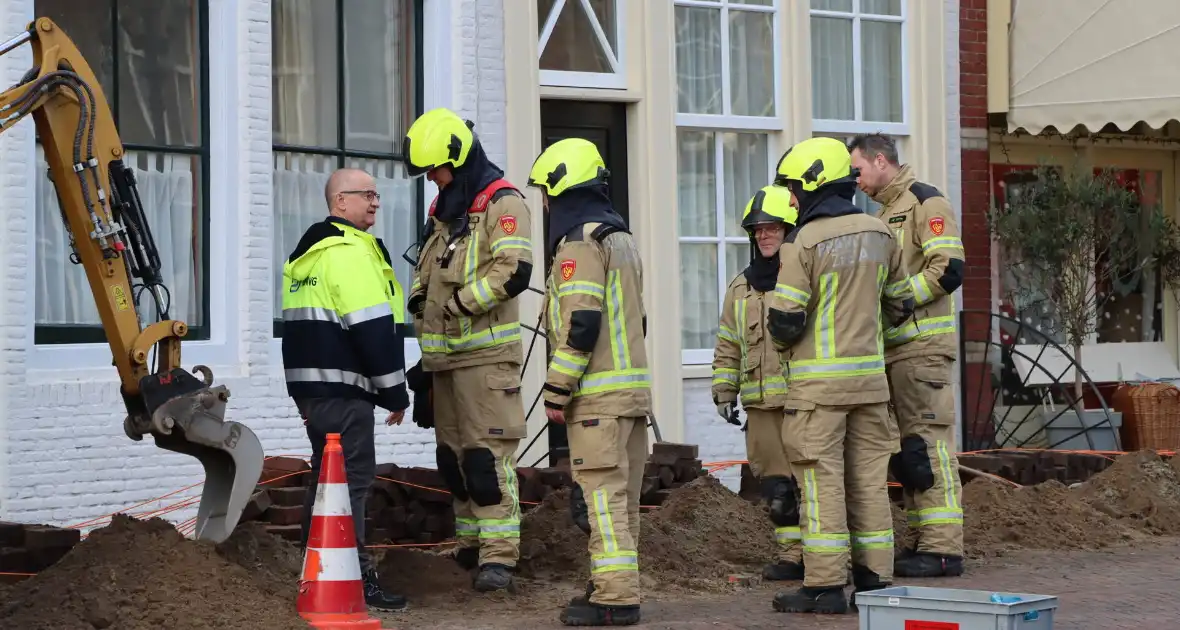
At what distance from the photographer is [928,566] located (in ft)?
29.1

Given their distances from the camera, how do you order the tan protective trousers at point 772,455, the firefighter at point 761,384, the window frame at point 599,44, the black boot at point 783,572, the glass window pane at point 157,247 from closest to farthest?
the firefighter at point 761,384 < the tan protective trousers at point 772,455 < the black boot at point 783,572 < the glass window pane at point 157,247 < the window frame at point 599,44

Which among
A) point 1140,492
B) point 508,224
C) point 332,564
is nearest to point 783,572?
point 508,224

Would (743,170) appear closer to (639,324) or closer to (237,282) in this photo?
(237,282)

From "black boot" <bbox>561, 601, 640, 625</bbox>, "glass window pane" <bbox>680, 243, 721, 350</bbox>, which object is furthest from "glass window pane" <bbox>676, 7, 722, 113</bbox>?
"black boot" <bbox>561, 601, 640, 625</bbox>

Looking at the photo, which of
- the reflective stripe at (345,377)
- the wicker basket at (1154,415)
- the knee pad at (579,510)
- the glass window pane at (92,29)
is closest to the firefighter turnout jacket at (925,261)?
the knee pad at (579,510)

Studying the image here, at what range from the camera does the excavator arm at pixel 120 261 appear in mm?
7059

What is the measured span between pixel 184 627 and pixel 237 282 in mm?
3625

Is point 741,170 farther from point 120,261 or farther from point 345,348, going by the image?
point 120,261

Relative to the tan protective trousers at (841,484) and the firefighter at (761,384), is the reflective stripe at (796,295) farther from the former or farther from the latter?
the firefighter at (761,384)

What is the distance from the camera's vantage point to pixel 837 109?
13.2m

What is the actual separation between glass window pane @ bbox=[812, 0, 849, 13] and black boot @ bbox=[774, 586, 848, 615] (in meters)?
6.51

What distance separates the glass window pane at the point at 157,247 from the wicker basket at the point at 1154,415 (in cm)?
773

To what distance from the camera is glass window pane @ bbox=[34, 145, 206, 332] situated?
9453mm

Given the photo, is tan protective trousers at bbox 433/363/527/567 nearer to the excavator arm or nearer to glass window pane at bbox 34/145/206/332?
the excavator arm
